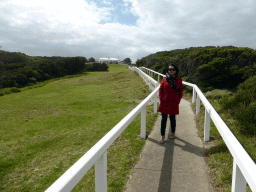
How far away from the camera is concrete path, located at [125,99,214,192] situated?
2.89 meters

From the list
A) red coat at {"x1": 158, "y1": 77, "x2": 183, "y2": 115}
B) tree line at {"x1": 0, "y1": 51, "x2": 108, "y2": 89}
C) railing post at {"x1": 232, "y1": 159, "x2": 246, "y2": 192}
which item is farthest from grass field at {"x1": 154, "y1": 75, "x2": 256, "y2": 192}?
tree line at {"x1": 0, "y1": 51, "x2": 108, "y2": 89}

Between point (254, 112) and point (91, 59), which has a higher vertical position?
point (91, 59)

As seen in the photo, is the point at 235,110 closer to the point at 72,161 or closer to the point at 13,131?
the point at 72,161

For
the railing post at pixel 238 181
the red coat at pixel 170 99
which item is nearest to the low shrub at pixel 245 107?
the red coat at pixel 170 99

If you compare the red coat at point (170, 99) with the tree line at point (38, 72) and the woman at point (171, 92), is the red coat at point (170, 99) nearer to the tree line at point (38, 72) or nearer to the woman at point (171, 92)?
the woman at point (171, 92)

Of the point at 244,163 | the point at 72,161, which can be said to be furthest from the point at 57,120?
the point at 244,163

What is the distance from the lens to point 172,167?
3.41 metres

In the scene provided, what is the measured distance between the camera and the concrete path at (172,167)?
2.89 metres

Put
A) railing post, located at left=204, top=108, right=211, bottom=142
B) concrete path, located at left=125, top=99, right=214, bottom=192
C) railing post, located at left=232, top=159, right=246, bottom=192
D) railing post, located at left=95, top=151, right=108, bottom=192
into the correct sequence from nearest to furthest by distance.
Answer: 1. railing post, located at left=232, top=159, right=246, bottom=192
2. railing post, located at left=95, top=151, right=108, bottom=192
3. concrete path, located at left=125, top=99, right=214, bottom=192
4. railing post, located at left=204, top=108, right=211, bottom=142

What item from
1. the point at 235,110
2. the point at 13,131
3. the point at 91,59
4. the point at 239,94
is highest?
the point at 91,59

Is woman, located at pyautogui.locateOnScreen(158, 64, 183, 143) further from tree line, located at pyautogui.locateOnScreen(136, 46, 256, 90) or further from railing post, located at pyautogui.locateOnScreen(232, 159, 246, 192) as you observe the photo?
tree line, located at pyautogui.locateOnScreen(136, 46, 256, 90)

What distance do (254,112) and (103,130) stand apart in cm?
385

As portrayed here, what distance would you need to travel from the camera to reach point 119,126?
3.03 m

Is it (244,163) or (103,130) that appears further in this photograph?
(103,130)
